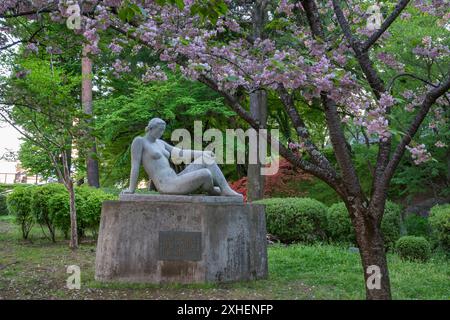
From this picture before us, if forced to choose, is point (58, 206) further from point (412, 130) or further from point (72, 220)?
point (412, 130)

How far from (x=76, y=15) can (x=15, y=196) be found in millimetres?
8284

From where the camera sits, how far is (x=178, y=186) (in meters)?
6.87

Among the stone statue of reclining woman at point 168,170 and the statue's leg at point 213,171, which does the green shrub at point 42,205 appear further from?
the statue's leg at point 213,171

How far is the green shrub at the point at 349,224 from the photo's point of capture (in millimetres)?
10938

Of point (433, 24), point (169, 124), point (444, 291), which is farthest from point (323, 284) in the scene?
point (169, 124)

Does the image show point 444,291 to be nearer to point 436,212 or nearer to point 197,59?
point 436,212

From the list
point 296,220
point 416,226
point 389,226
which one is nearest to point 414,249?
point 389,226

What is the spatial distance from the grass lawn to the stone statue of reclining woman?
1455 millimetres

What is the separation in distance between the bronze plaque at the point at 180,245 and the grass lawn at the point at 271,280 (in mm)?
407

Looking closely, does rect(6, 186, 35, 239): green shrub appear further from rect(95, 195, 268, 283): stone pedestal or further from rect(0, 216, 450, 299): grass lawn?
rect(95, 195, 268, 283): stone pedestal

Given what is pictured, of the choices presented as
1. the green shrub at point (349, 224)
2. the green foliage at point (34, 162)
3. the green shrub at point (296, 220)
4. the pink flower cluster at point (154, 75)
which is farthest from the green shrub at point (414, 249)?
the green foliage at point (34, 162)

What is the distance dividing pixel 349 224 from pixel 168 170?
5.91m

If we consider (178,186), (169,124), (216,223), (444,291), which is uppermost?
(169,124)

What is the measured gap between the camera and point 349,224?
11.2 m
